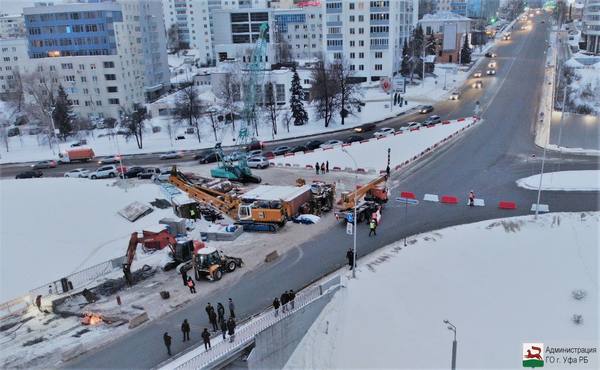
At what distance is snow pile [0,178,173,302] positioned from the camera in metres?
27.0

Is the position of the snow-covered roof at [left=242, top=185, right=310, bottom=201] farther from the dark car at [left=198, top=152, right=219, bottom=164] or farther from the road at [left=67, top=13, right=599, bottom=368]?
the dark car at [left=198, top=152, right=219, bottom=164]

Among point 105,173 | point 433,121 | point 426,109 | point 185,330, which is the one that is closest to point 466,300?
point 185,330

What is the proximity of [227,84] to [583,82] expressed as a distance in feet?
180

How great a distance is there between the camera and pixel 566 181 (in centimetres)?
3659

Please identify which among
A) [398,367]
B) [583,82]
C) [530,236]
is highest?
[583,82]

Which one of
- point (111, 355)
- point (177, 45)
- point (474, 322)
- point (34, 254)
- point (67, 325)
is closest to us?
point (111, 355)

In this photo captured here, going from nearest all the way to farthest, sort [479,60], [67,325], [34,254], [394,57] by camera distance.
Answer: [67,325]
[34,254]
[394,57]
[479,60]

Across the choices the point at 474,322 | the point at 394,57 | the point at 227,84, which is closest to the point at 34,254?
the point at 474,322

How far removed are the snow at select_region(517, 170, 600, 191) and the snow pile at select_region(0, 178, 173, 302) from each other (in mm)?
26687

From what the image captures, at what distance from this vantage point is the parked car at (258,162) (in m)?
44.8

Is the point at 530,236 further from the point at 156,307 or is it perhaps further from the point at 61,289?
the point at 61,289

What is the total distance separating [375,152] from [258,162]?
36.0 feet

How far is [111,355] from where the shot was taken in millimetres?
18641

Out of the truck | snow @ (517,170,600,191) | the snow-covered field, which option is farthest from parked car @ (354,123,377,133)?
the truck
